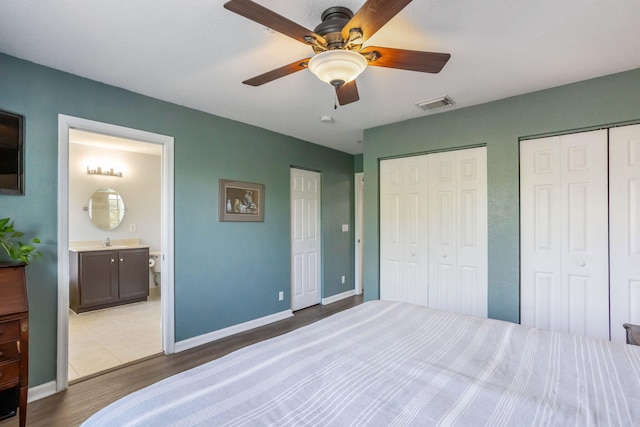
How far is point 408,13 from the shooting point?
5.58ft

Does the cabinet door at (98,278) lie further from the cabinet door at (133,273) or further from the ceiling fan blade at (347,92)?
the ceiling fan blade at (347,92)

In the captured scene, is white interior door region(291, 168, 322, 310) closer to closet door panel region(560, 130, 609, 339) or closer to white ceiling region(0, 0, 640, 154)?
white ceiling region(0, 0, 640, 154)

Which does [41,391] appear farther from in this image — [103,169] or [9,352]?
[103,169]

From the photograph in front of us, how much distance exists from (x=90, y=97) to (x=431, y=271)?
3.56m

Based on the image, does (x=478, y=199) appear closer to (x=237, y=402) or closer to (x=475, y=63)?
(x=475, y=63)

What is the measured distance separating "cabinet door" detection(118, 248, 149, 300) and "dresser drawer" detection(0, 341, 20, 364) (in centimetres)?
287

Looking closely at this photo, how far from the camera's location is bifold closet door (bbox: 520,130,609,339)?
254 cm

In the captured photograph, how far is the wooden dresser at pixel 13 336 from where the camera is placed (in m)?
1.88

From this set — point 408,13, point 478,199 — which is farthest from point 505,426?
point 478,199

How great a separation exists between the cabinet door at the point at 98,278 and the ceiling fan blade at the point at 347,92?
4179mm

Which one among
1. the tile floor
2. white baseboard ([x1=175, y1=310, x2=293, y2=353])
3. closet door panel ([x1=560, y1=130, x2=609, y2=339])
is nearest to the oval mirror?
the tile floor

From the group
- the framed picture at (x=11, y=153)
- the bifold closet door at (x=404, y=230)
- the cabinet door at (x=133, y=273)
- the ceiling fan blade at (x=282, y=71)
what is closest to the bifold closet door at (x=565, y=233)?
the bifold closet door at (x=404, y=230)

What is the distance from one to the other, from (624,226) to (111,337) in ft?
16.1

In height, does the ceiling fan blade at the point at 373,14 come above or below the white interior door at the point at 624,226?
above
